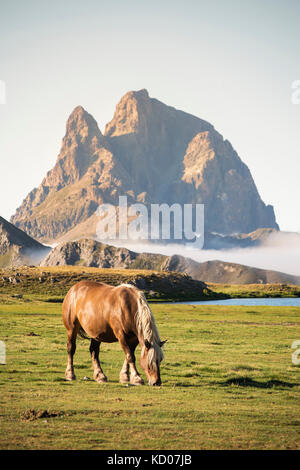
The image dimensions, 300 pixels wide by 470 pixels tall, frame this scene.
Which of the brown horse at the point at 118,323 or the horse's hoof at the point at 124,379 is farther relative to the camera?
the horse's hoof at the point at 124,379

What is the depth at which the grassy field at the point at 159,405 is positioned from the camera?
1113 centimetres

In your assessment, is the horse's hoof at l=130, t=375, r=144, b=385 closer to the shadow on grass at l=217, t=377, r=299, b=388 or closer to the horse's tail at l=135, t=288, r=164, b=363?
the horse's tail at l=135, t=288, r=164, b=363

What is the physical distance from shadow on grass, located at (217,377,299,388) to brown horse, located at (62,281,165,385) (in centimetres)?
378

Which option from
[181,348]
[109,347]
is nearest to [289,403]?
[181,348]

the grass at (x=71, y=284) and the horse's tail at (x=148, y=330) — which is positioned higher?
the horse's tail at (x=148, y=330)

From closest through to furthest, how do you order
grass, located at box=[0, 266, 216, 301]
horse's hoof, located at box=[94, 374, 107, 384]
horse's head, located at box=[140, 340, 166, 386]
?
horse's head, located at box=[140, 340, 166, 386], horse's hoof, located at box=[94, 374, 107, 384], grass, located at box=[0, 266, 216, 301]

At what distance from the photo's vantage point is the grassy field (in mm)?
11133

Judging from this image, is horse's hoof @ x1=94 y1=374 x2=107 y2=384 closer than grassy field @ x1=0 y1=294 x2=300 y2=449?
No

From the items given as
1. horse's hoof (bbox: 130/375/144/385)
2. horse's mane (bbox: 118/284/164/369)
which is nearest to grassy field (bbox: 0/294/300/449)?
horse's hoof (bbox: 130/375/144/385)

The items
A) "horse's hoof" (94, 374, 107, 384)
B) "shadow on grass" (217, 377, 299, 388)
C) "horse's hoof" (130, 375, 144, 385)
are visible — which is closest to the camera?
"horse's hoof" (130, 375, 144, 385)

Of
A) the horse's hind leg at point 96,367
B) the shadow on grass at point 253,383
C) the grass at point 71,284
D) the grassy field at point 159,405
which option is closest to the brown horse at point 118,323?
the horse's hind leg at point 96,367

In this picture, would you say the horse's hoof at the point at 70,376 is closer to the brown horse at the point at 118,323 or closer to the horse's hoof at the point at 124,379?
Answer: the brown horse at the point at 118,323

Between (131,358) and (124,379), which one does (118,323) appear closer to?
(131,358)

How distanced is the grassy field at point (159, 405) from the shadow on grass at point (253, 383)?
0.04 meters
